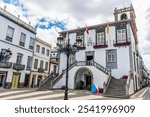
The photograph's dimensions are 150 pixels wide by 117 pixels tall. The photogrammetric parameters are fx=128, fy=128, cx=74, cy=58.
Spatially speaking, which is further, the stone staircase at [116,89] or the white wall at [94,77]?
the white wall at [94,77]

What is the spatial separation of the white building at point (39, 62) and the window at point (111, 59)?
13.2m

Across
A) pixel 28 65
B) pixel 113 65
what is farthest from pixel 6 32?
A: pixel 113 65

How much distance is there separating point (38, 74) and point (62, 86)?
897cm

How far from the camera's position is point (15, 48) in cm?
1942

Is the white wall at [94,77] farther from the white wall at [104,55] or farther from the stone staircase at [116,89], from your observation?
the white wall at [104,55]

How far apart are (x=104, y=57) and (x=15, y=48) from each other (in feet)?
44.0

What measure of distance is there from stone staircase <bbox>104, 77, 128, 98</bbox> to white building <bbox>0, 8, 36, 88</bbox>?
13515mm

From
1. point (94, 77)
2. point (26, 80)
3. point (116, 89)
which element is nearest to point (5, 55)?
point (26, 80)

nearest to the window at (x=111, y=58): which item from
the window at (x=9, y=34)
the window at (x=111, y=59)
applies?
the window at (x=111, y=59)

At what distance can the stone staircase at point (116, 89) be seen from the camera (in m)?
12.1

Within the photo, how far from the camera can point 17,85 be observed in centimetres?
1981

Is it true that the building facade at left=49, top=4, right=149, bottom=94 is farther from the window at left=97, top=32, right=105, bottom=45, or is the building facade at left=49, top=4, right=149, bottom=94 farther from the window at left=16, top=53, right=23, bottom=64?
the window at left=16, top=53, right=23, bottom=64

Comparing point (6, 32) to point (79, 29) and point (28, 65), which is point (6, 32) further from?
point (79, 29)

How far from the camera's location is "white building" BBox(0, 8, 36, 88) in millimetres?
17547
